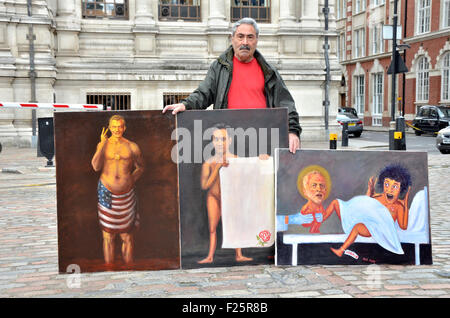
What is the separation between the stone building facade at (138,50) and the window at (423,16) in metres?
17.8

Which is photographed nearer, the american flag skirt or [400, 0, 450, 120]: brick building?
the american flag skirt

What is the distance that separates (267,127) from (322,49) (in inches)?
645

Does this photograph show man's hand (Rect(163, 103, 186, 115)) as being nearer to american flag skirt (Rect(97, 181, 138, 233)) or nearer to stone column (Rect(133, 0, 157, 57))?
american flag skirt (Rect(97, 181, 138, 233))

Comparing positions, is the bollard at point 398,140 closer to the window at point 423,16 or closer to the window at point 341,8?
the window at point 423,16

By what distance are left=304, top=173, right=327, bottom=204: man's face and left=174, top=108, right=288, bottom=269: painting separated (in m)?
0.28

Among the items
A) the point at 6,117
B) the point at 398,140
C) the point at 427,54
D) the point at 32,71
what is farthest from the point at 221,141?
the point at 427,54

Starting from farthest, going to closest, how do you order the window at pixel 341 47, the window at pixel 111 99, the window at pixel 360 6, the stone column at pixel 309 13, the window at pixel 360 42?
1. the window at pixel 341 47
2. the window at pixel 360 42
3. the window at pixel 360 6
4. the stone column at pixel 309 13
5. the window at pixel 111 99

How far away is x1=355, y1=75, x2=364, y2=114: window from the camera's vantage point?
42906mm

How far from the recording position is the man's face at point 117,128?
12.9 ft

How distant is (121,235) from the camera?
401cm

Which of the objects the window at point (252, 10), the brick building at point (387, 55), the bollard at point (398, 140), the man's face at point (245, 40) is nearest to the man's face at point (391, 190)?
the man's face at point (245, 40)

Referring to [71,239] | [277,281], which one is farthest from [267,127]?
[71,239]

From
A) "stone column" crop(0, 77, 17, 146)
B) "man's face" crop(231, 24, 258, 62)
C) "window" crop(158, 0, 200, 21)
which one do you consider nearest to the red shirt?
"man's face" crop(231, 24, 258, 62)
